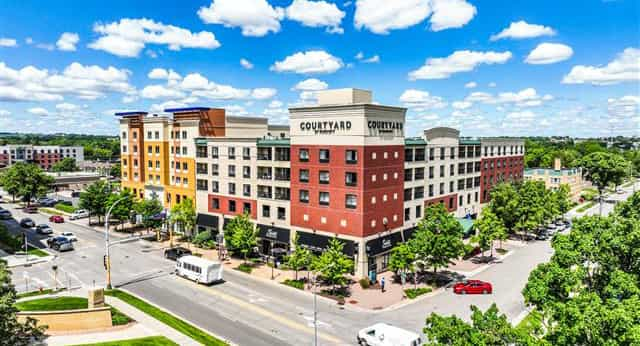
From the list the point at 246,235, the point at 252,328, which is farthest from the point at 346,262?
the point at 246,235

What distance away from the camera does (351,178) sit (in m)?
48.2

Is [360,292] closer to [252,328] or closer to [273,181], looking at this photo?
[252,328]

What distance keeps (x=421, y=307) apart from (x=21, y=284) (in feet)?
138

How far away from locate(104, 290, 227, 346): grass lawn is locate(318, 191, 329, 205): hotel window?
69.9 feet

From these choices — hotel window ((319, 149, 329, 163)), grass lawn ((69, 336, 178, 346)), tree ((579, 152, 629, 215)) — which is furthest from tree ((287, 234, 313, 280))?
tree ((579, 152, 629, 215))

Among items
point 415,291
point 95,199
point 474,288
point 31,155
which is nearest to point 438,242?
point 415,291

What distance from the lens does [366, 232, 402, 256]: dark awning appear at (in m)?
48.2

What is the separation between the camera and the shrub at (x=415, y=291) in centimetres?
4253

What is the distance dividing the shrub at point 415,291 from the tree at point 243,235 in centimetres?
1949

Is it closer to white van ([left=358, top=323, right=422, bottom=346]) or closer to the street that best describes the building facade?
the street

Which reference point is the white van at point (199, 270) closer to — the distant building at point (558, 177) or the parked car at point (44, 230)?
the parked car at point (44, 230)

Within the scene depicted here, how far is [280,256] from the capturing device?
177ft

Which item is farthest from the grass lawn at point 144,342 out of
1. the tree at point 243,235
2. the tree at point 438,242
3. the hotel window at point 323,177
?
the tree at point 438,242

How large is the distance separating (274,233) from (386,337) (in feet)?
89.2
